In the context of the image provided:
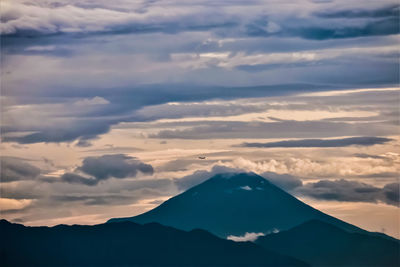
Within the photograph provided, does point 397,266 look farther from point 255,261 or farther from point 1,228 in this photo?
point 1,228

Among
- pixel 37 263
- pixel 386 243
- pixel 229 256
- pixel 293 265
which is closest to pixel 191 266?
pixel 229 256

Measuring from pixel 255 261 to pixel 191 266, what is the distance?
20.4 metres

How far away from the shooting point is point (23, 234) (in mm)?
196750

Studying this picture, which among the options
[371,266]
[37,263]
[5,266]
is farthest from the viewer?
[37,263]

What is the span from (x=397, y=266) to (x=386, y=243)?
84.6ft

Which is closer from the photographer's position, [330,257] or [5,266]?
[5,266]

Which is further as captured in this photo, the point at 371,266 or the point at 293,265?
the point at 293,265

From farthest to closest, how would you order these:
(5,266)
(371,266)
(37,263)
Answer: (37,263) < (371,266) < (5,266)

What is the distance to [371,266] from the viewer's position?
598 feet

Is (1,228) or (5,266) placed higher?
(1,228)

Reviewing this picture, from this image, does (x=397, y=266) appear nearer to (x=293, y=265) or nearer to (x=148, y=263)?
(x=293, y=265)

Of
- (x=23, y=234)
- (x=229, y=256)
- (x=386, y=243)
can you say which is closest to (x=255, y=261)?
(x=229, y=256)

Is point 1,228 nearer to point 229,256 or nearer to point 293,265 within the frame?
point 229,256

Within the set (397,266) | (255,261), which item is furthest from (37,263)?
(397,266)
